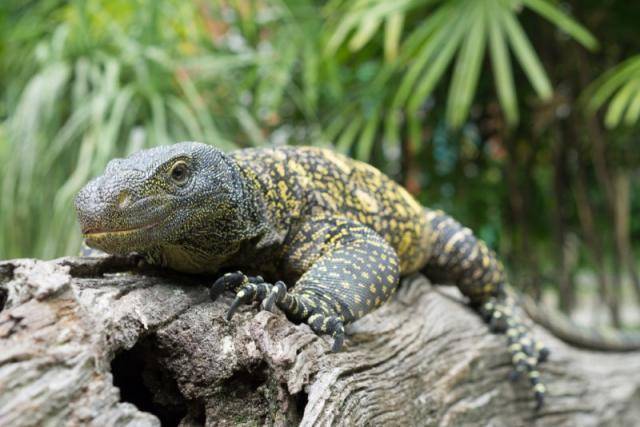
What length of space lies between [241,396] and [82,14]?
416 centimetres

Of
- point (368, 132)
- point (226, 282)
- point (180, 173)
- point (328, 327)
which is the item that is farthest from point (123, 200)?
point (368, 132)

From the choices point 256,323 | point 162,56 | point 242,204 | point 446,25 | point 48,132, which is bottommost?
point 256,323

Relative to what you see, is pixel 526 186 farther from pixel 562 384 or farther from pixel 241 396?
pixel 241 396

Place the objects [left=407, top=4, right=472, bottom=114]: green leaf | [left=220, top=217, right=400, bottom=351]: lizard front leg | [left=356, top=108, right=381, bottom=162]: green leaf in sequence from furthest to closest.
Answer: [left=356, top=108, right=381, bottom=162]: green leaf < [left=407, top=4, right=472, bottom=114]: green leaf < [left=220, top=217, right=400, bottom=351]: lizard front leg

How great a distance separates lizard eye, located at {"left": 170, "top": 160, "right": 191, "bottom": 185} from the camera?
2.18 metres

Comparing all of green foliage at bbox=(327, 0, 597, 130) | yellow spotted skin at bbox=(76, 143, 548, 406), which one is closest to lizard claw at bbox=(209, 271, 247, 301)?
yellow spotted skin at bbox=(76, 143, 548, 406)

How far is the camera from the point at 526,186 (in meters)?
6.96

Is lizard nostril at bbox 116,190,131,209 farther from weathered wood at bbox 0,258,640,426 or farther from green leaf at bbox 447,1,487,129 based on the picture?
green leaf at bbox 447,1,487,129

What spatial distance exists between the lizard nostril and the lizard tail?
3516 millimetres

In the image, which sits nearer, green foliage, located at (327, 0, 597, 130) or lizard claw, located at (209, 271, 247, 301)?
lizard claw, located at (209, 271, 247, 301)

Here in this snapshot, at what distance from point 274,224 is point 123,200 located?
0.77 metres

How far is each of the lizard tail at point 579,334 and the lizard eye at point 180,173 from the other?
130 inches

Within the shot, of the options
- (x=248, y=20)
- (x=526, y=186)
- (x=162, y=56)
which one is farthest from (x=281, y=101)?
(x=526, y=186)

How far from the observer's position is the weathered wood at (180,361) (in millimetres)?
1512
